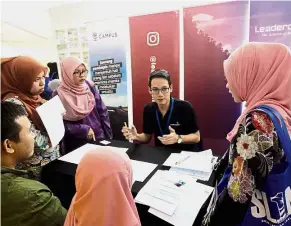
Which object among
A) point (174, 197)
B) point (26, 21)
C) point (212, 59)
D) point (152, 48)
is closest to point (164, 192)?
point (174, 197)

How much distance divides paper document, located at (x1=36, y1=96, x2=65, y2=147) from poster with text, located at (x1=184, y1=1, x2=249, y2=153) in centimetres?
149

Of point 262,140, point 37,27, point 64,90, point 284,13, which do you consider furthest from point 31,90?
point 37,27

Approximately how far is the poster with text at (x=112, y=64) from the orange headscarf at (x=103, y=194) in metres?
1.86

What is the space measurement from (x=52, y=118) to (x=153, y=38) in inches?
63.7

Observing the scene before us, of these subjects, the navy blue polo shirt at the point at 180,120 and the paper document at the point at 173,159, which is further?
the navy blue polo shirt at the point at 180,120

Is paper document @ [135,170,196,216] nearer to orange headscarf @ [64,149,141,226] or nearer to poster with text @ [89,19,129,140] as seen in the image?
orange headscarf @ [64,149,141,226]

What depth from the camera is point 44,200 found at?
0.84 meters

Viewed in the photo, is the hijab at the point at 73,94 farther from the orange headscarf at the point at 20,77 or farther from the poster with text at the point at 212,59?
the poster with text at the point at 212,59

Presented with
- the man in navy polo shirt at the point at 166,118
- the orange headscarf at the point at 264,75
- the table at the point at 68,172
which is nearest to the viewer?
the orange headscarf at the point at 264,75

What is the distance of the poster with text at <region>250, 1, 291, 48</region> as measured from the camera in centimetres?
191

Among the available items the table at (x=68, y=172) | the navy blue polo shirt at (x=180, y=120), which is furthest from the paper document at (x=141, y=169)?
the navy blue polo shirt at (x=180, y=120)

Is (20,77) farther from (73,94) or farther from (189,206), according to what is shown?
(189,206)

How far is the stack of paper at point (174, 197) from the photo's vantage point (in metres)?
0.86

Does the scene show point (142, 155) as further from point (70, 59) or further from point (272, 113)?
point (70, 59)
